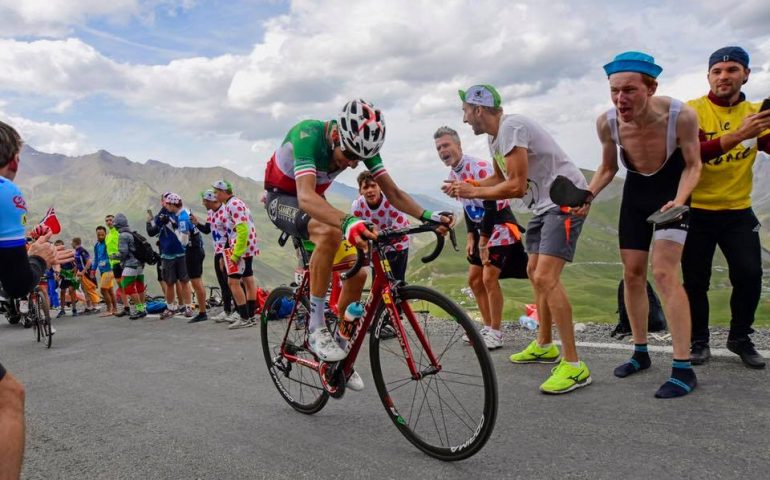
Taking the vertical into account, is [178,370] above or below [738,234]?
below

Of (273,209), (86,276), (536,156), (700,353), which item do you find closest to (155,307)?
(86,276)

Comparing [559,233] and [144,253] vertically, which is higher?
[559,233]

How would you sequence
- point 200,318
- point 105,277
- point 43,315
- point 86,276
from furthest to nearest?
point 86,276
point 105,277
point 200,318
point 43,315

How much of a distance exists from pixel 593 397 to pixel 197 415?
3279 mm

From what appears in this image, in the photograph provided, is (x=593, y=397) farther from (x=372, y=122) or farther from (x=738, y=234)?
(x=372, y=122)

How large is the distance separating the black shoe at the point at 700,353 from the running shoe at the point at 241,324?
7044mm

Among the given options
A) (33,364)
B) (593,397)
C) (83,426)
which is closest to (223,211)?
(33,364)

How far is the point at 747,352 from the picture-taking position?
4.69 m

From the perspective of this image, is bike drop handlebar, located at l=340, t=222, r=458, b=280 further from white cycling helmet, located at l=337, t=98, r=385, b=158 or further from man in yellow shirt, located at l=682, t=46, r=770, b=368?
man in yellow shirt, located at l=682, t=46, r=770, b=368

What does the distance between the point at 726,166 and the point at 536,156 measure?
1.59 metres

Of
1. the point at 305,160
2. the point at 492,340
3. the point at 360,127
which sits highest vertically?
the point at 360,127

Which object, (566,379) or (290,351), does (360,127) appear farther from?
(566,379)

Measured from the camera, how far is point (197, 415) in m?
4.62

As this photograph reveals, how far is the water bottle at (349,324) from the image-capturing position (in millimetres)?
3852
